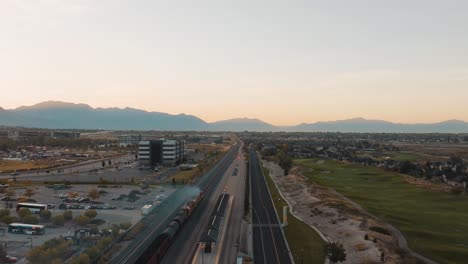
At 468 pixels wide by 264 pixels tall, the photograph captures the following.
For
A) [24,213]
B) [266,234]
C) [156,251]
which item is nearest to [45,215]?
[24,213]

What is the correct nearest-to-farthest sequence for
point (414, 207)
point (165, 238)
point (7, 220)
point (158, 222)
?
point (165, 238) → point (7, 220) → point (158, 222) → point (414, 207)

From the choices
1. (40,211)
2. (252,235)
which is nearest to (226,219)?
(252,235)

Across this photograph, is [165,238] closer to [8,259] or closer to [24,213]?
[8,259]

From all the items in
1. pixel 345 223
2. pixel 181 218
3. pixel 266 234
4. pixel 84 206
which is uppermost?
pixel 181 218

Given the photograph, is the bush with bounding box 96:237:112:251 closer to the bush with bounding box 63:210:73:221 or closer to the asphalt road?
the asphalt road

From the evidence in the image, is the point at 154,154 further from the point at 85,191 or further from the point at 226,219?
the point at 226,219

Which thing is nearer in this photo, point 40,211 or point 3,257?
point 3,257

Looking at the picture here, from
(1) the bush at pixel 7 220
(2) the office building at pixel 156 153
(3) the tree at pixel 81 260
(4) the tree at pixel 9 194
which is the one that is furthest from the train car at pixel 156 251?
(2) the office building at pixel 156 153
